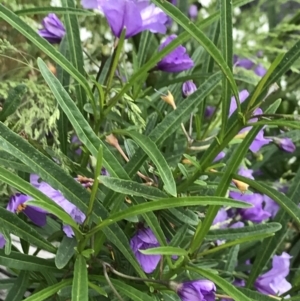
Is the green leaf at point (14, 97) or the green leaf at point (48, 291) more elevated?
the green leaf at point (14, 97)

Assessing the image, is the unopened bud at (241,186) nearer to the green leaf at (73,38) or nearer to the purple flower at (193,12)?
the green leaf at (73,38)

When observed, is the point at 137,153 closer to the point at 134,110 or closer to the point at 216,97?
the point at 134,110

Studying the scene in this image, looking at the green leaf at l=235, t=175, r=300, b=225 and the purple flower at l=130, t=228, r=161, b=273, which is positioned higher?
the green leaf at l=235, t=175, r=300, b=225

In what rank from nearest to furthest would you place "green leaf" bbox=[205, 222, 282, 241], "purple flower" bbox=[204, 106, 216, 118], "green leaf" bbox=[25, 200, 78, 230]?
1. "green leaf" bbox=[25, 200, 78, 230]
2. "green leaf" bbox=[205, 222, 282, 241]
3. "purple flower" bbox=[204, 106, 216, 118]

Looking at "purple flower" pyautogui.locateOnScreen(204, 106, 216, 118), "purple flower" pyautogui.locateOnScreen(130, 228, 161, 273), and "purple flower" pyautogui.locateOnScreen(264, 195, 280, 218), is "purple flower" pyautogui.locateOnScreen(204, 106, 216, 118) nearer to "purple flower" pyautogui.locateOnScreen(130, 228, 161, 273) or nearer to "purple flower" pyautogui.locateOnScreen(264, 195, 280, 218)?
"purple flower" pyautogui.locateOnScreen(264, 195, 280, 218)

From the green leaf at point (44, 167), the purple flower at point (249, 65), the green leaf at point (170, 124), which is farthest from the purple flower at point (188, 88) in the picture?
the purple flower at point (249, 65)

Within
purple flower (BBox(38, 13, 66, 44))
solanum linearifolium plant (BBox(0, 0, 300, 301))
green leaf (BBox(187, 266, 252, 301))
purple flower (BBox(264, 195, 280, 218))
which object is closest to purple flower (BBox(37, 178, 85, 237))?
solanum linearifolium plant (BBox(0, 0, 300, 301))
